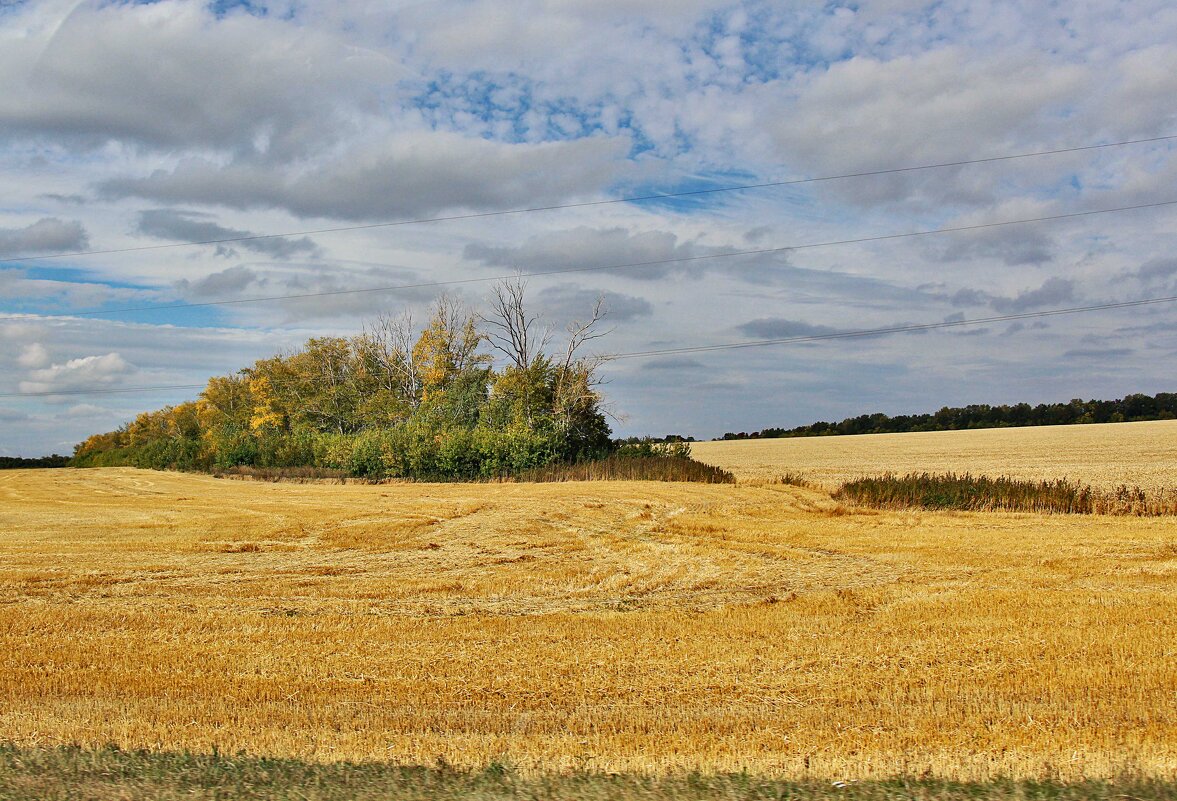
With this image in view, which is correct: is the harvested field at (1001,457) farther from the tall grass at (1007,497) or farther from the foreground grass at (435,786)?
the foreground grass at (435,786)

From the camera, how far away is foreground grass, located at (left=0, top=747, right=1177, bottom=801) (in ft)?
19.0

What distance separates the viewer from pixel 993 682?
9.35 metres

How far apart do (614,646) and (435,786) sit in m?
5.47

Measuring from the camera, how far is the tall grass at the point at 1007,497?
1231 inches

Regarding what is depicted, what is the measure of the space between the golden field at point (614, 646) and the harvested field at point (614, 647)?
0.16ft

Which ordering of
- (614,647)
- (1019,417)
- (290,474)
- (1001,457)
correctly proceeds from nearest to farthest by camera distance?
(614,647) → (290,474) → (1001,457) → (1019,417)

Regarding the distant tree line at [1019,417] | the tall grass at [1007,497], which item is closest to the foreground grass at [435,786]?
the tall grass at [1007,497]

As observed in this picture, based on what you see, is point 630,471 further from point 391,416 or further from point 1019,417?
point 1019,417

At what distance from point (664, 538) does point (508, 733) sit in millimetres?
16927

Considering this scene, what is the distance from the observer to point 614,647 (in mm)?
11250

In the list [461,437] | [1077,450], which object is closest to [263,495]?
[461,437]

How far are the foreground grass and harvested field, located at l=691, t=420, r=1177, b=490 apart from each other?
3584cm

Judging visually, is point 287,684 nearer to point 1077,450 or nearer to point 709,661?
point 709,661

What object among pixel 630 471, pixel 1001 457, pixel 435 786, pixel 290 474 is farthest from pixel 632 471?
pixel 435 786
